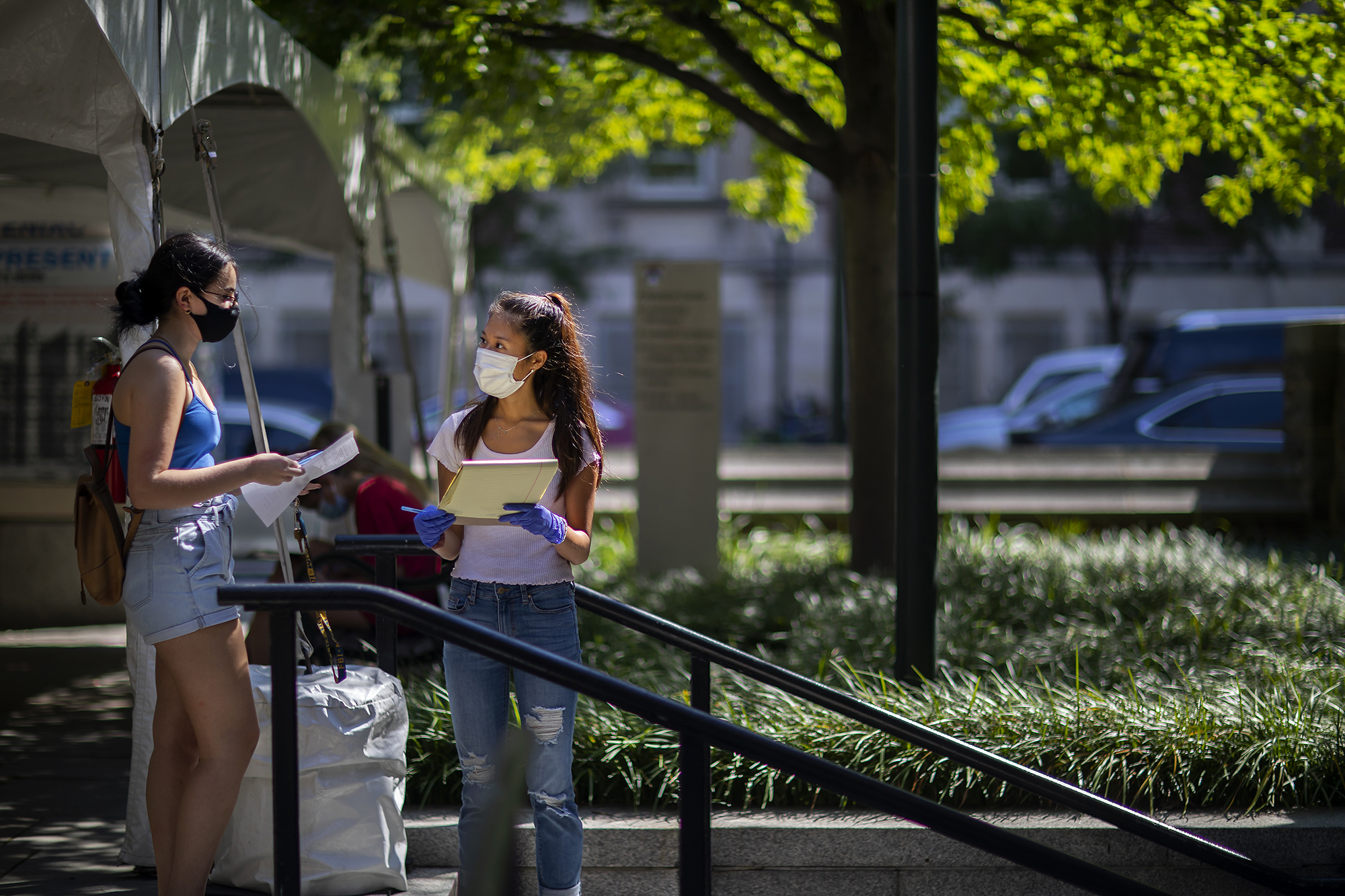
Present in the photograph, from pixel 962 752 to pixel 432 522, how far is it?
4.83 ft

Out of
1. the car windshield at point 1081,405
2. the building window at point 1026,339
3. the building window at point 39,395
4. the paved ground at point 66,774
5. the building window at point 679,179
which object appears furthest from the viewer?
the building window at point 1026,339

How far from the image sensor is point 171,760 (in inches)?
119

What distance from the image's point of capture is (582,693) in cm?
250

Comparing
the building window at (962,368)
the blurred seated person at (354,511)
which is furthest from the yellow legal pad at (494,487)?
the building window at (962,368)

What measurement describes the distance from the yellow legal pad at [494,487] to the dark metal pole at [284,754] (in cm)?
45

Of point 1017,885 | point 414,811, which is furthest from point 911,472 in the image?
point 414,811

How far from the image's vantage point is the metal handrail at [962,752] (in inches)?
122

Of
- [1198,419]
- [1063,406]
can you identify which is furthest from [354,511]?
[1063,406]

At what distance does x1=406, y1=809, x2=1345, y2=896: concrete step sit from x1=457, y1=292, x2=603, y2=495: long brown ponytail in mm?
1379

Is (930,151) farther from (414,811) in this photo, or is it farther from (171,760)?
(171,760)

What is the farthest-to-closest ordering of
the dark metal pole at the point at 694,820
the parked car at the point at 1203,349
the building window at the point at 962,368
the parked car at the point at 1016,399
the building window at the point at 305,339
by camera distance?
the building window at the point at 305,339
the building window at the point at 962,368
the parked car at the point at 1016,399
the parked car at the point at 1203,349
the dark metal pole at the point at 694,820

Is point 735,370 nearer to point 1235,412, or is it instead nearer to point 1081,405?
point 1081,405

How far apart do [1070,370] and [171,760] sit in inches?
578

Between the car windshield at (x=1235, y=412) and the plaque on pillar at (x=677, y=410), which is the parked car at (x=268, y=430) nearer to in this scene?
the plaque on pillar at (x=677, y=410)
